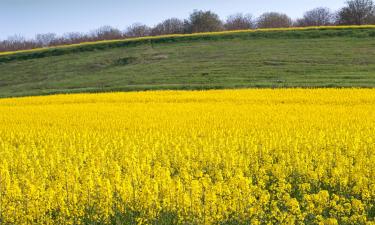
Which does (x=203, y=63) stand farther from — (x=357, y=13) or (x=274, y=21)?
(x=274, y=21)

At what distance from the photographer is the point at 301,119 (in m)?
17.7

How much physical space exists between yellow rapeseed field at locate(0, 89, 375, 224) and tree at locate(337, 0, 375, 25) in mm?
53278

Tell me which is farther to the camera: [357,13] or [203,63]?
[357,13]

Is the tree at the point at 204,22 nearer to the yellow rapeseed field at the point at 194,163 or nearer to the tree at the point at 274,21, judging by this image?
the tree at the point at 274,21

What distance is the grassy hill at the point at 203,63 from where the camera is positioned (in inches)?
1395

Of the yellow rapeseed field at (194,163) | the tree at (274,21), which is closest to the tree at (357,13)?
the tree at (274,21)

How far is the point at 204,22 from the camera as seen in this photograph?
265 feet

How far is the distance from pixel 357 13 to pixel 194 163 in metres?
70.1

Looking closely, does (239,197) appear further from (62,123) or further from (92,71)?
(92,71)

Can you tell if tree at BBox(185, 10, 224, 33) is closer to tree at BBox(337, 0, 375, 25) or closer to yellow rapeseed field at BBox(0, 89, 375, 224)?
tree at BBox(337, 0, 375, 25)

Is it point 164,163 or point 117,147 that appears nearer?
point 164,163

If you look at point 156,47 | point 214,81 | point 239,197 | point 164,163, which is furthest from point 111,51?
point 239,197

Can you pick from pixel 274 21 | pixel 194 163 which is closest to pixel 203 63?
pixel 194 163

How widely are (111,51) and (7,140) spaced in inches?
1645
